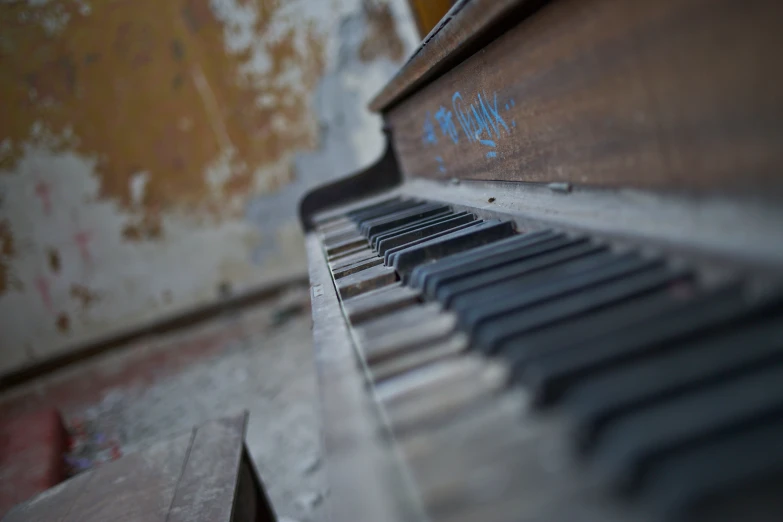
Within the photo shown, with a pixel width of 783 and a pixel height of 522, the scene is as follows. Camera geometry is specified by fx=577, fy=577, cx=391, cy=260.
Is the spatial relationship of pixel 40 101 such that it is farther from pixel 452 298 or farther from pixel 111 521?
pixel 452 298

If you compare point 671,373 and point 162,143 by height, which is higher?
point 162,143

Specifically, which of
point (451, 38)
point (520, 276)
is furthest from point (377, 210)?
point (520, 276)

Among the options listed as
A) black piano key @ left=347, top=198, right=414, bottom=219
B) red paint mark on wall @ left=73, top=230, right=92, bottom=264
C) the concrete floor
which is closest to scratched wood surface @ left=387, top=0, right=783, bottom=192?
black piano key @ left=347, top=198, right=414, bottom=219

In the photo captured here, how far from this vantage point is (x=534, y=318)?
81 centimetres

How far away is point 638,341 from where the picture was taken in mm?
669

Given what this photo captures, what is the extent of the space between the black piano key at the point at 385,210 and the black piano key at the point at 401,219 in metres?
0.20

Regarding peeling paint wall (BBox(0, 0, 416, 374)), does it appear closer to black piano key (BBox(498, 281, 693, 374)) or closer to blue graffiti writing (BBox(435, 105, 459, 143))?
blue graffiti writing (BBox(435, 105, 459, 143))

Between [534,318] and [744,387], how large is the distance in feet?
0.96

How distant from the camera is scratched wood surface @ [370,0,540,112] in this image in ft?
3.93

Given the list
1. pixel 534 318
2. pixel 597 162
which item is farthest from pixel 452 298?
pixel 597 162

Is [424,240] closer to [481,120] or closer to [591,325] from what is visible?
[481,120]

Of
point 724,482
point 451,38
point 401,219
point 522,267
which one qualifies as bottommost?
point 724,482

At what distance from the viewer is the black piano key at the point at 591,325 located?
2.36 feet

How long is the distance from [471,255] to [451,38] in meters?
0.63
